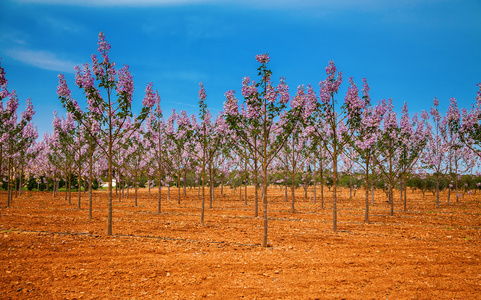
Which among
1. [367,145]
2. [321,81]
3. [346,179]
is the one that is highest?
[321,81]

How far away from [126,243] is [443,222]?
21.7 metres

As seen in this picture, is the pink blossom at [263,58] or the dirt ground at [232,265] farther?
the pink blossom at [263,58]

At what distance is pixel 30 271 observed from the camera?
8.30 meters

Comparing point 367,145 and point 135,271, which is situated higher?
point 367,145

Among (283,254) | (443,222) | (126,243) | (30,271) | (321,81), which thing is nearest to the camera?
(30,271)

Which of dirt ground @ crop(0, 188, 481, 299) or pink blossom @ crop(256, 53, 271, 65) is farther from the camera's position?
pink blossom @ crop(256, 53, 271, 65)

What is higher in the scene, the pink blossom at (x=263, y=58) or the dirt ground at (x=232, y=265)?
the pink blossom at (x=263, y=58)

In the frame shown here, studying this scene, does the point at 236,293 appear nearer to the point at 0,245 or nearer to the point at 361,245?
the point at 361,245

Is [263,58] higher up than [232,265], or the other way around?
[263,58]

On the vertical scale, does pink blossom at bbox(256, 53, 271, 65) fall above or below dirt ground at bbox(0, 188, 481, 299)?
above

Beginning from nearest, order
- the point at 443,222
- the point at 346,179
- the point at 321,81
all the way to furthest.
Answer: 1. the point at 321,81
2. the point at 443,222
3. the point at 346,179

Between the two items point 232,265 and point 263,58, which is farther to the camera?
point 263,58

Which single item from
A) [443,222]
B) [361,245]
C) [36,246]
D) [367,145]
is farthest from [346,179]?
[36,246]

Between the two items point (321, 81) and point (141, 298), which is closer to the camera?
point (141, 298)
